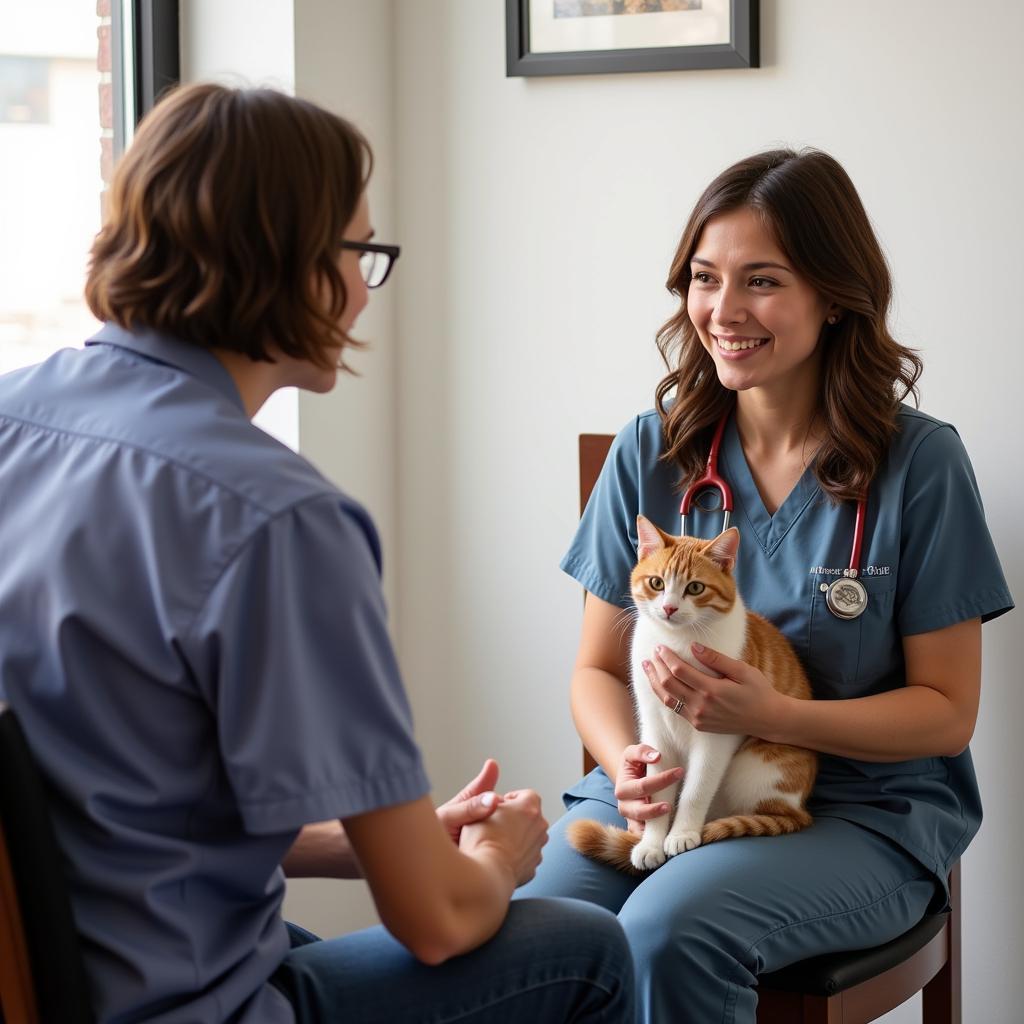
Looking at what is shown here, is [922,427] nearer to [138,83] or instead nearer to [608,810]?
[608,810]

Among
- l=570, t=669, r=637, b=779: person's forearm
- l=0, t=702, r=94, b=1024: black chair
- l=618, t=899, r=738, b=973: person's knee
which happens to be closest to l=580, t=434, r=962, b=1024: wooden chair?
l=618, t=899, r=738, b=973: person's knee

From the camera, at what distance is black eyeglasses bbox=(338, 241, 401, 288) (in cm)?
106

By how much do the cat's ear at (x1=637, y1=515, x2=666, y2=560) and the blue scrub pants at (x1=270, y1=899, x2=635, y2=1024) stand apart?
588 millimetres

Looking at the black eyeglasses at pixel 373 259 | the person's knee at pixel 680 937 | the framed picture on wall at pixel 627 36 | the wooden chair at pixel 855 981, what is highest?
the framed picture on wall at pixel 627 36

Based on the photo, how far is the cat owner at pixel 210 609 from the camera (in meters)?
0.88

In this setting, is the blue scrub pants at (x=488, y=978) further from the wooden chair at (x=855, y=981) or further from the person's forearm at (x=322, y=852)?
the wooden chair at (x=855, y=981)

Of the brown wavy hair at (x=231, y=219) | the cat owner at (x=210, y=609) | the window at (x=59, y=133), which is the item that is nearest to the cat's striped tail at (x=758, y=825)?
the cat owner at (x=210, y=609)

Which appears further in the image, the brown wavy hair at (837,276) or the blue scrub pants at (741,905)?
the brown wavy hair at (837,276)

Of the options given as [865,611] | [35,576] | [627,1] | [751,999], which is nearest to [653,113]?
[627,1]

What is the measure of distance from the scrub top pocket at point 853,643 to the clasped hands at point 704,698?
0.42 ft

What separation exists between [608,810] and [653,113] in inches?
45.1

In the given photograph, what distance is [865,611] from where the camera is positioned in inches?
63.7

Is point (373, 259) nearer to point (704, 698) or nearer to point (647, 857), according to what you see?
point (704, 698)

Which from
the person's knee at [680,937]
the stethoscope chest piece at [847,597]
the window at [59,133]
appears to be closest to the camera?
the person's knee at [680,937]
